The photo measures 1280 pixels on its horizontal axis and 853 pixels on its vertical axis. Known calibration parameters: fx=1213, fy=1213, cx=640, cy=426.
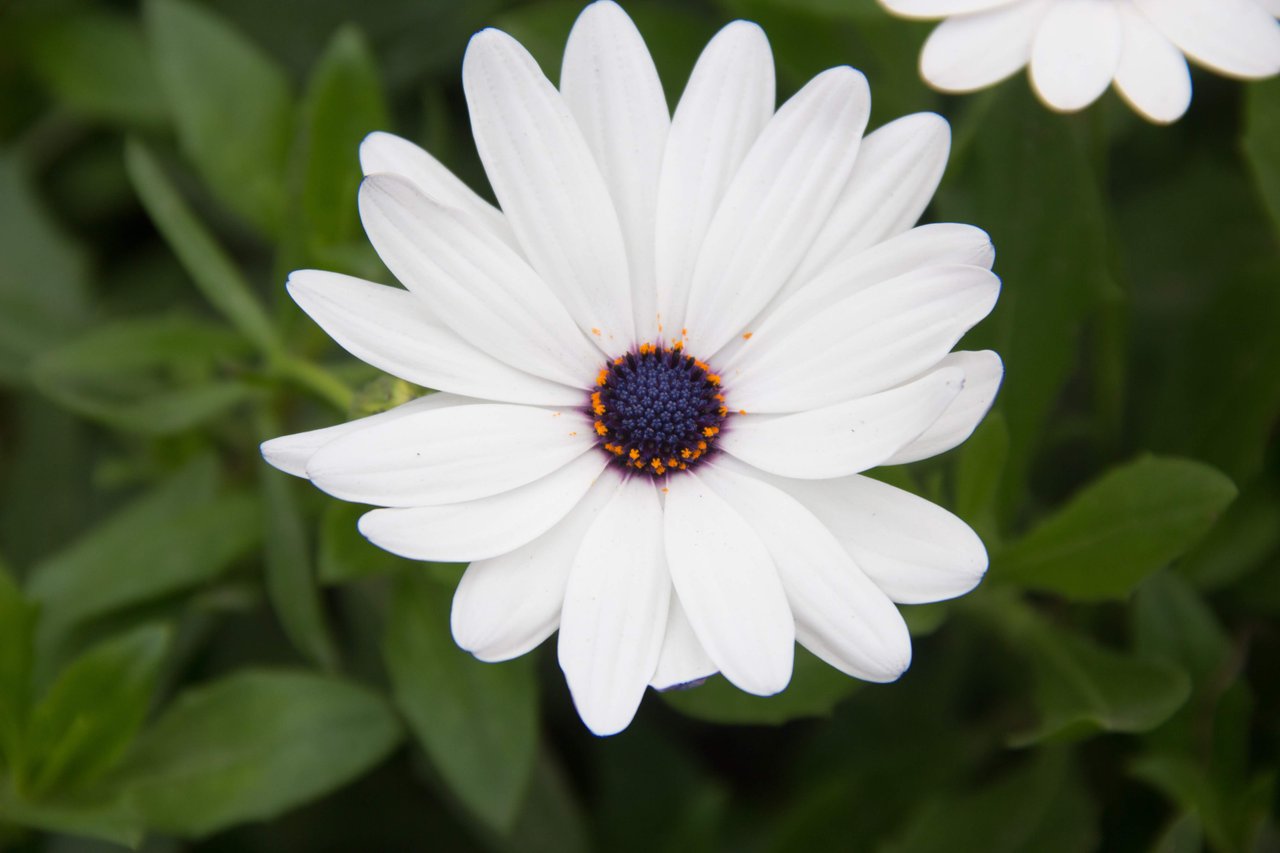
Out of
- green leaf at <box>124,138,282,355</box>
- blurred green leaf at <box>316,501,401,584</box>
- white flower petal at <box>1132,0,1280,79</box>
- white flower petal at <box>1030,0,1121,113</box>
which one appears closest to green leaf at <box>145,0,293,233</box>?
green leaf at <box>124,138,282,355</box>

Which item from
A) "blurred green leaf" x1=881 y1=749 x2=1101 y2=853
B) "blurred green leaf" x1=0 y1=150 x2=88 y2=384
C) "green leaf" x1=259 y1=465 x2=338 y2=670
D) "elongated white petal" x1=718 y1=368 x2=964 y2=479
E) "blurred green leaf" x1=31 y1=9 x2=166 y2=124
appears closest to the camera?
"elongated white petal" x1=718 y1=368 x2=964 y2=479

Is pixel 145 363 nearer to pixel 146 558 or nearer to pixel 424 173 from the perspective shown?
pixel 146 558

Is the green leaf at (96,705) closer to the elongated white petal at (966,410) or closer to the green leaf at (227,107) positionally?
the green leaf at (227,107)

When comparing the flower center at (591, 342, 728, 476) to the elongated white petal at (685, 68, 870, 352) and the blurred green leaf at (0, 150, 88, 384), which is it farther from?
the blurred green leaf at (0, 150, 88, 384)

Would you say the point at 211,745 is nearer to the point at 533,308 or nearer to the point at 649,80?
the point at 533,308

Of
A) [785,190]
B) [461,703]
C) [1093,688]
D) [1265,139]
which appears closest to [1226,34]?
[1265,139]

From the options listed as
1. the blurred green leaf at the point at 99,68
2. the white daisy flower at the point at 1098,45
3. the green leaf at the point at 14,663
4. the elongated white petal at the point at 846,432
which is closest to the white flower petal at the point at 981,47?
the white daisy flower at the point at 1098,45
